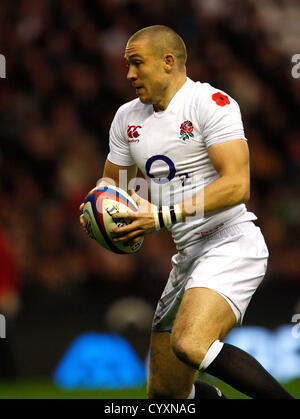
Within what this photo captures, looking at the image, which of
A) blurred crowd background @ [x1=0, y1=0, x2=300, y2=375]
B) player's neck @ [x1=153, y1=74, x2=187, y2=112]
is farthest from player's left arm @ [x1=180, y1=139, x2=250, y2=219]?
blurred crowd background @ [x1=0, y1=0, x2=300, y2=375]

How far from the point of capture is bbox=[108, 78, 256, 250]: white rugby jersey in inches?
195

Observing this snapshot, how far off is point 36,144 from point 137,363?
11.6 feet

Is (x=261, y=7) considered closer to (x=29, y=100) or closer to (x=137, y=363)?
(x=29, y=100)

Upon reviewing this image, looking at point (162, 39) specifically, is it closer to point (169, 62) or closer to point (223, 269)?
point (169, 62)

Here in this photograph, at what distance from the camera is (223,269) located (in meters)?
4.83

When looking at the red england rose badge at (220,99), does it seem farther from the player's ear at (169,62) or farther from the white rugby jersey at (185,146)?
the player's ear at (169,62)

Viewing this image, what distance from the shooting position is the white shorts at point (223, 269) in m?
4.80

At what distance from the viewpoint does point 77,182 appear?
10773 millimetres

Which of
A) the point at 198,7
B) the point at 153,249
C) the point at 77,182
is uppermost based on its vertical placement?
the point at 198,7

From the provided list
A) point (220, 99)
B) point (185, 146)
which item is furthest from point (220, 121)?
point (185, 146)

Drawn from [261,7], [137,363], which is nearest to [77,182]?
[137,363]

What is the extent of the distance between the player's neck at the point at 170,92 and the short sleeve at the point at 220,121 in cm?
27

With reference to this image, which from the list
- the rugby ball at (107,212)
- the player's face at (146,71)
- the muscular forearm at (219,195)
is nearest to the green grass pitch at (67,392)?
the rugby ball at (107,212)

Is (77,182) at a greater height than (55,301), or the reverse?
(77,182)
